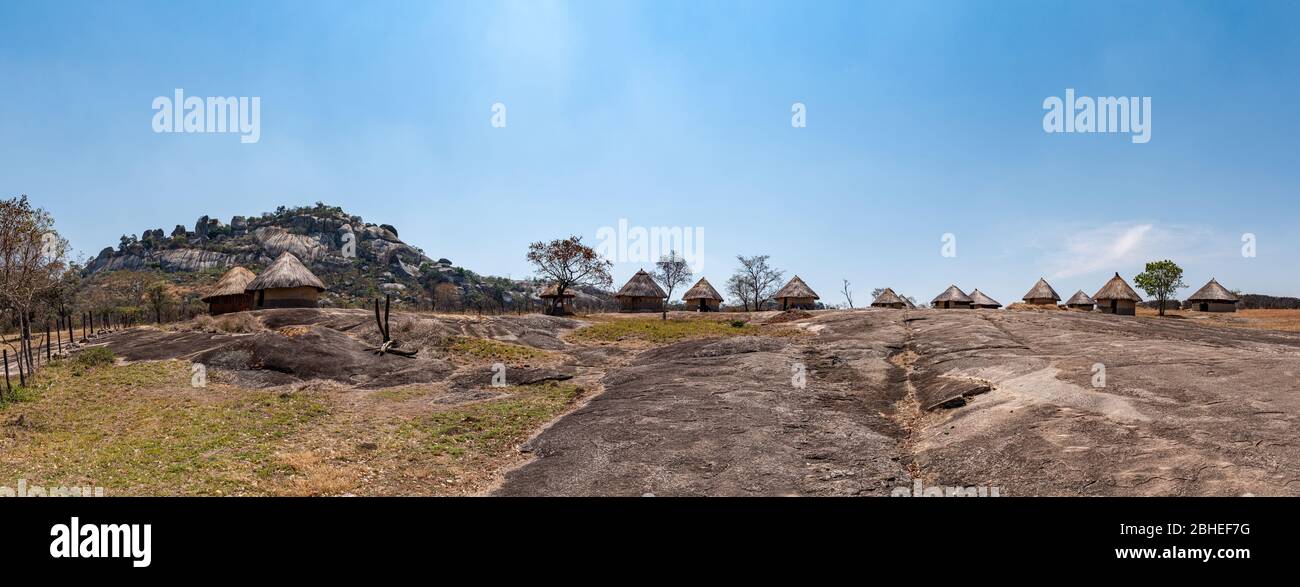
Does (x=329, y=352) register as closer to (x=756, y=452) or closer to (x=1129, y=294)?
(x=756, y=452)

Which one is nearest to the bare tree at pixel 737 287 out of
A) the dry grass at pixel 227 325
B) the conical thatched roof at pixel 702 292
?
the conical thatched roof at pixel 702 292

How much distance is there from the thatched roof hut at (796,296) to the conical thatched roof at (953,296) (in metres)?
13.6

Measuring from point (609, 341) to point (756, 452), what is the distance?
76.3 ft

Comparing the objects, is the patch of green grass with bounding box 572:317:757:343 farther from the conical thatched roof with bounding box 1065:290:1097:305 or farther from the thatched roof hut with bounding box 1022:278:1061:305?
the conical thatched roof with bounding box 1065:290:1097:305

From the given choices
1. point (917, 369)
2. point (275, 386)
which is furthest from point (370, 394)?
point (917, 369)

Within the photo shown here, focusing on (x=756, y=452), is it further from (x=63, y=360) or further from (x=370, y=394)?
(x=63, y=360)

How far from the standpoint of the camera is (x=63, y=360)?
26.6 meters

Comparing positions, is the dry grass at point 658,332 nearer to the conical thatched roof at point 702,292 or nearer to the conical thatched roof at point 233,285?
the conical thatched roof at point 702,292

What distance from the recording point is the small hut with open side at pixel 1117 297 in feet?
167

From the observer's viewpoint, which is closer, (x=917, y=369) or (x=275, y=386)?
(x=917, y=369)
